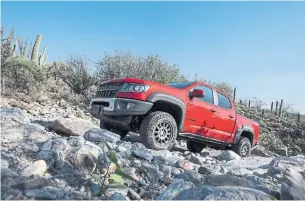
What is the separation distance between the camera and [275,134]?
2050 centimetres

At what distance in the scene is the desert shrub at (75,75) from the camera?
508 inches

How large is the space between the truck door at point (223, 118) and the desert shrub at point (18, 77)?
562 cm

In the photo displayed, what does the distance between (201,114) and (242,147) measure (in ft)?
6.74

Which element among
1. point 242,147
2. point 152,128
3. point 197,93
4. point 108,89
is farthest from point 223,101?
point 108,89

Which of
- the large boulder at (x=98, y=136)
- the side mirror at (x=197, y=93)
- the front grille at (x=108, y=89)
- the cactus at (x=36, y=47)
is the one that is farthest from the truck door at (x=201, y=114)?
the cactus at (x=36, y=47)

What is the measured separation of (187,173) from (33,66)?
8.67 m

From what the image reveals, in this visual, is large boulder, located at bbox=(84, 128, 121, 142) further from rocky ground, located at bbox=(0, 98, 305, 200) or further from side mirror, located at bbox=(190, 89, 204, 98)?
side mirror, located at bbox=(190, 89, 204, 98)

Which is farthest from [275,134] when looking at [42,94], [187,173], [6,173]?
[6,173]

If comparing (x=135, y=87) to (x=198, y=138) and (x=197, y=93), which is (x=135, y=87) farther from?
(x=198, y=138)

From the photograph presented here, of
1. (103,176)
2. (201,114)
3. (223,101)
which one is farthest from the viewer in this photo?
(223,101)

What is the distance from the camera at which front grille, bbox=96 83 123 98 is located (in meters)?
6.02

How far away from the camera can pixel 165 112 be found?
6.10 metres

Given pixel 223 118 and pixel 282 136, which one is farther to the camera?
pixel 282 136

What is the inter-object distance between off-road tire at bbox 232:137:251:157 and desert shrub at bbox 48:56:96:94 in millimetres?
6674
